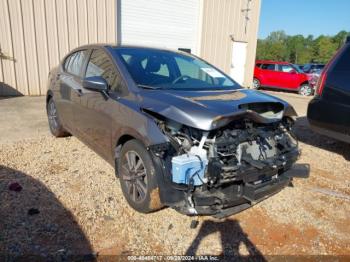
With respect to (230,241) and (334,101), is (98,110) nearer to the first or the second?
(230,241)

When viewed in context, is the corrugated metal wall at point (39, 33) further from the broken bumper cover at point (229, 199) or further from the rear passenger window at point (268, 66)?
the rear passenger window at point (268, 66)

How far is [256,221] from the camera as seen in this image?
2998 millimetres

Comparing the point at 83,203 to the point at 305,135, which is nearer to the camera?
the point at 83,203

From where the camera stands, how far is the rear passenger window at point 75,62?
13.6ft

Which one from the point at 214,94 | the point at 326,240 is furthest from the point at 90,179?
the point at 326,240

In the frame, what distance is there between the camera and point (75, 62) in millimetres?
4426

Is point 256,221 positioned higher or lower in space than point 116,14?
lower

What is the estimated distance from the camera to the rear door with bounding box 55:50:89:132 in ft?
13.4

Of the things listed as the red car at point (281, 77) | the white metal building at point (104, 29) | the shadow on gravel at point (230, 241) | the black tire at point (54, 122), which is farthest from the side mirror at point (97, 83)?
the red car at point (281, 77)

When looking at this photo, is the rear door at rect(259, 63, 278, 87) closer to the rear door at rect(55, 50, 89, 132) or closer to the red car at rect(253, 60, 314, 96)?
the red car at rect(253, 60, 314, 96)

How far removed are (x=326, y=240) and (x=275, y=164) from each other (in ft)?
2.83

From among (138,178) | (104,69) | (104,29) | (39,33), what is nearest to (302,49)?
(104,29)

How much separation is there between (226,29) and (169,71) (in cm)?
1100

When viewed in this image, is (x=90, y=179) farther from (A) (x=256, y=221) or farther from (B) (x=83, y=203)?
(A) (x=256, y=221)
